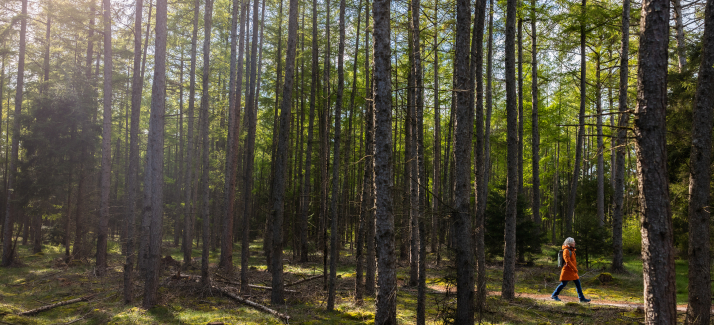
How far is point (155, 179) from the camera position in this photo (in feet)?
32.7

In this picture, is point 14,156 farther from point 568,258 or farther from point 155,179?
point 568,258

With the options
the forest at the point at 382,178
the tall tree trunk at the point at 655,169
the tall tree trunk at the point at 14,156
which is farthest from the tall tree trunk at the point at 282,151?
the tall tree trunk at the point at 14,156

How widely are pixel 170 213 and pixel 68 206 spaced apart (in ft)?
45.1

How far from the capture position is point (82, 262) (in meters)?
17.3

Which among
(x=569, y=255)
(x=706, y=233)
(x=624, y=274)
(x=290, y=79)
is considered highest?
(x=290, y=79)

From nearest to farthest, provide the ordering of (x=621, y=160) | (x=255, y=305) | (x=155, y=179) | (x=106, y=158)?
(x=255, y=305) → (x=155, y=179) → (x=621, y=160) → (x=106, y=158)

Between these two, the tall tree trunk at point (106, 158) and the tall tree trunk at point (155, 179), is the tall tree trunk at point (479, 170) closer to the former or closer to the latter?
the tall tree trunk at point (155, 179)

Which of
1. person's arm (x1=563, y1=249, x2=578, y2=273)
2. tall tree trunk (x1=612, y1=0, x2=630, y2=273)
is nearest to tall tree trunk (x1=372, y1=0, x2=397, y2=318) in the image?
person's arm (x1=563, y1=249, x2=578, y2=273)

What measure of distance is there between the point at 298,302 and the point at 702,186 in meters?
9.39

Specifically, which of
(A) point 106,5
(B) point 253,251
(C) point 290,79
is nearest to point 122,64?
(A) point 106,5

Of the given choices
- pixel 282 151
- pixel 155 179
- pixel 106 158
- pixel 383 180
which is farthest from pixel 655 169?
pixel 106 158

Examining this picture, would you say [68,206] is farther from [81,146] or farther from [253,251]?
[253,251]

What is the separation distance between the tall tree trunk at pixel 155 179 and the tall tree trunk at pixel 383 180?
22.4 ft

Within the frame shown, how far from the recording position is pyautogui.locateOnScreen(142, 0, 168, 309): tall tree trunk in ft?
31.8
